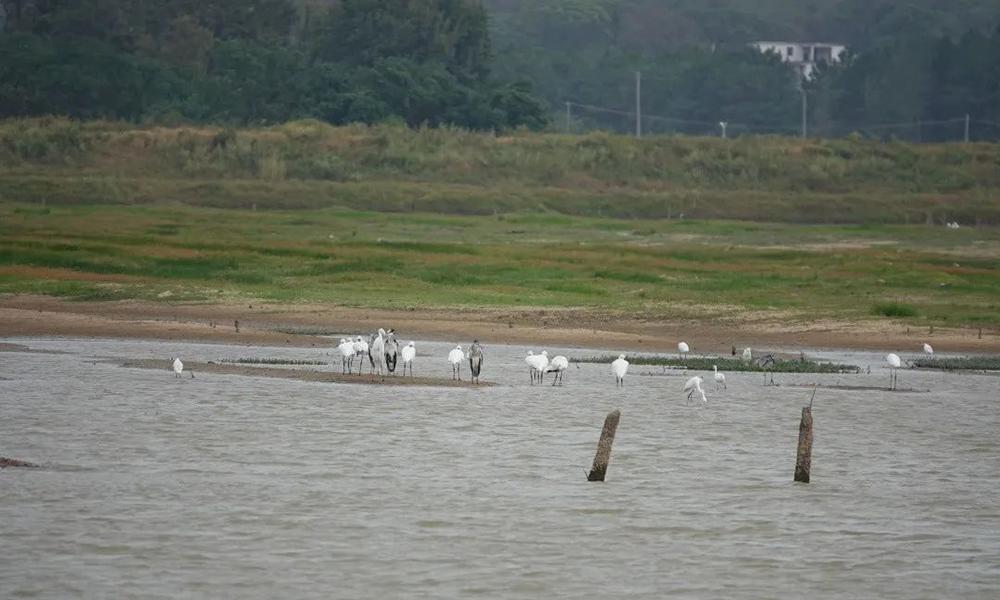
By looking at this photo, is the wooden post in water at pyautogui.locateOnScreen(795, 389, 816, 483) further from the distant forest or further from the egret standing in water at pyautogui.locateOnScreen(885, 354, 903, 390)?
the distant forest

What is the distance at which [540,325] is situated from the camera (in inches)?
1459

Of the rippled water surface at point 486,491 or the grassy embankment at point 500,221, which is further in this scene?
the grassy embankment at point 500,221

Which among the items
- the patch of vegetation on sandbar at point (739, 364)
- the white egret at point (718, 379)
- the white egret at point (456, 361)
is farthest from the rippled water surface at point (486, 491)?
the patch of vegetation on sandbar at point (739, 364)

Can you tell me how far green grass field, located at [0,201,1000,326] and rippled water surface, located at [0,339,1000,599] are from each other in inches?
415

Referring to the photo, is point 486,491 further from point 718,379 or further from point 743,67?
point 743,67

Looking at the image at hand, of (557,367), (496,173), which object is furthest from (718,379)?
(496,173)

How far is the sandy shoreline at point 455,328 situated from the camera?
35.0m

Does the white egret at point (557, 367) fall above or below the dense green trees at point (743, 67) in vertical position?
below

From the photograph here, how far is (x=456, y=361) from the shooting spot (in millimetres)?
28281

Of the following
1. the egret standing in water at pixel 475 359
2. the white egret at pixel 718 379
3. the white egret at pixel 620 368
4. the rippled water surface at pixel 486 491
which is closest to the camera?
the rippled water surface at pixel 486 491

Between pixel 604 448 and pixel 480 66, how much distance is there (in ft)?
269

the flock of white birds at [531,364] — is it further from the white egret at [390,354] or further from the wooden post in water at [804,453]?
the wooden post in water at [804,453]

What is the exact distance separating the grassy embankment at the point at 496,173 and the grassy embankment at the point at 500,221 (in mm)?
132

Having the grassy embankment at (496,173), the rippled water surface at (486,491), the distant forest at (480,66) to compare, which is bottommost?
the rippled water surface at (486,491)
